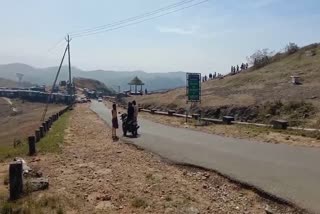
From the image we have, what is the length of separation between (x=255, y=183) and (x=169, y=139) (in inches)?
366

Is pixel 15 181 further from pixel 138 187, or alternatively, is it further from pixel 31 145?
pixel 31 145

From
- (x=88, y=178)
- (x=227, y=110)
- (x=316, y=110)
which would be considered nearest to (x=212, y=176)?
(x=88, y=178)

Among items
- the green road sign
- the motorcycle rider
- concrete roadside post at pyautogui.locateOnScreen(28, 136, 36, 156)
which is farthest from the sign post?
concrete roadside post at pyautogui.locateOnScreen(28, 136, 36, 156)

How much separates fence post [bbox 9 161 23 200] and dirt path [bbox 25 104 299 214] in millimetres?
672

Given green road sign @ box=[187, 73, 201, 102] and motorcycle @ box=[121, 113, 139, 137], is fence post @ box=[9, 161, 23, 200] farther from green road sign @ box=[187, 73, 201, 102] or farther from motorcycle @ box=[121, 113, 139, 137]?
green road sign @ box=[187, 73, 201, 102]

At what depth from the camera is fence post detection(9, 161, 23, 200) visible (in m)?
9.97

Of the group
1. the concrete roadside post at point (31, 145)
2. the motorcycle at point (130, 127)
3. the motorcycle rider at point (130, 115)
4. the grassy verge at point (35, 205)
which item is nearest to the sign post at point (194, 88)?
the motorcycle rider at point (130, 115)

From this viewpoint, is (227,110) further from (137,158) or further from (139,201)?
(139,201)

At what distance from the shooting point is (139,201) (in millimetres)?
9250

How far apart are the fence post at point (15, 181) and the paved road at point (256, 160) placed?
504cm

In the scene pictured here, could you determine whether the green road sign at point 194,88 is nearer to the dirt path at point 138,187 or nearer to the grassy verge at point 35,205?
the dirt path at point 138,187

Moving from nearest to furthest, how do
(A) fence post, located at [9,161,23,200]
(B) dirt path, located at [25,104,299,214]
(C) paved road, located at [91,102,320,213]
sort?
1. (B) dirt path, located at [25,104,299,214]
2. (C) paved road, located at [91,102,320,213]
3. (A) fence post, located at [9,161,23,200]

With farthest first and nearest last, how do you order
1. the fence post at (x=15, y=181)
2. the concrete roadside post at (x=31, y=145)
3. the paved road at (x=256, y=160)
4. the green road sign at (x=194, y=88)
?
the green road sign at (x=194, y=88)
the concrete roadside post at (x=31, y=145)
the fence post at (x=15, y=181)
the paved road at (x=256, y=160)

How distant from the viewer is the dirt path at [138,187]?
8.94 meters
